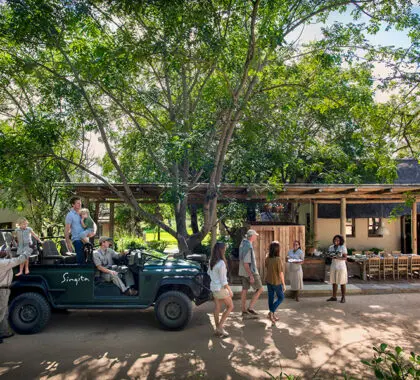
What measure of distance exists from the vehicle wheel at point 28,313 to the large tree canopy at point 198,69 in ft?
12.6

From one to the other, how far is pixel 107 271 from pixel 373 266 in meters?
8.97

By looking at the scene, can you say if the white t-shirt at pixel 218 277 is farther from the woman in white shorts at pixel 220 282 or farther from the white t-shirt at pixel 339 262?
the white t-shirt at pixel 339 262

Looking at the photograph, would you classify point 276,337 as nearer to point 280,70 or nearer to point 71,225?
point 71,225

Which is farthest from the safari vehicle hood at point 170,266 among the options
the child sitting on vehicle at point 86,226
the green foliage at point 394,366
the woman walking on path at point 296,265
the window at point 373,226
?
the window at point 373,226

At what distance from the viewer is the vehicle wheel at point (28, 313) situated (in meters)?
7.64

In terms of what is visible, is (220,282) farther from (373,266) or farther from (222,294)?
(373,266)

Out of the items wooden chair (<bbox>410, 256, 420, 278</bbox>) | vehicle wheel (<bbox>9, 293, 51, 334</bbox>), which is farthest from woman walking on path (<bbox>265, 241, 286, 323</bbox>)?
wooden chair (<bbox>410, 256, 420, 278</bbox>)

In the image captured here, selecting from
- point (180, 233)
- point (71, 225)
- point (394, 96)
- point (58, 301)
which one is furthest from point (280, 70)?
point (58, 301)

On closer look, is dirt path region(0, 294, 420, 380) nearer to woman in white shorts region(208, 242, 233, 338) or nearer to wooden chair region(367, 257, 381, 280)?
woman in white shorts region(208, 242, 233, 338)

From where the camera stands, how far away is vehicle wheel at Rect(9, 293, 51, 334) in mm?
7645

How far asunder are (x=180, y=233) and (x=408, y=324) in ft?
21.5

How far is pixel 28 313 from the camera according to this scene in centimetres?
772

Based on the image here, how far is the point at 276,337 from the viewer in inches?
293

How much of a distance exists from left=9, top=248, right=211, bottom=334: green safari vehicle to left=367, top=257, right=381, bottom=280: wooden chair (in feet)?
23.4
